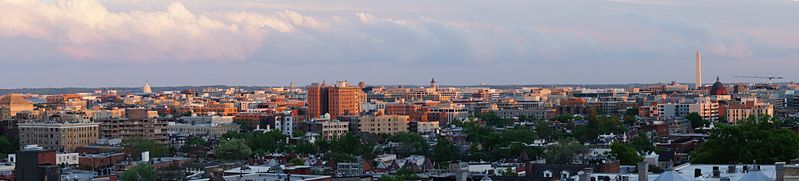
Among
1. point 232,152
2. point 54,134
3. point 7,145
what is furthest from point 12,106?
point 232,152

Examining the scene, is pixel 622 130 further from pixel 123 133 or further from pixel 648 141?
pixel 123 133

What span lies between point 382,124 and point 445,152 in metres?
61.8

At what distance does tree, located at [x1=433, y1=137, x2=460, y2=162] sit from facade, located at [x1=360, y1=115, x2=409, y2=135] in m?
54.7

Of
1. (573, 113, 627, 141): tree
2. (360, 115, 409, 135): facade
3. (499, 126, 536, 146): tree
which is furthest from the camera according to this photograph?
(360, 115, 409, 135): facade

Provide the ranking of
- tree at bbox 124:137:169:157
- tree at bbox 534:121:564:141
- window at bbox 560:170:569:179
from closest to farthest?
window at bbox 560:170:569:179 → tree at bbox 124:137:169:157 → tree at bbox 534:121:564:141

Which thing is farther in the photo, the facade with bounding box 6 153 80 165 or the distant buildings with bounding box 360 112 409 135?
the distant buildings with bounding box 360 112 409 135

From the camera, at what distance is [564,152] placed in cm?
8669

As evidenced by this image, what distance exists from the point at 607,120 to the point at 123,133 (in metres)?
45.3

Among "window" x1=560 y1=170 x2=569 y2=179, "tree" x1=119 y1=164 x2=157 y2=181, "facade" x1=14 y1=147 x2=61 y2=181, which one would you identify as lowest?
"tree" x1=119 y1=164 x2=157 y2=181

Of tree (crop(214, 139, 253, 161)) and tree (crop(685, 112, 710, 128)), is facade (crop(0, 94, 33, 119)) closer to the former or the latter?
tree (crop(685, 112, 710, 128))

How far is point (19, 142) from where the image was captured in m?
124

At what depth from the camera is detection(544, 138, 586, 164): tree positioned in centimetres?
8381

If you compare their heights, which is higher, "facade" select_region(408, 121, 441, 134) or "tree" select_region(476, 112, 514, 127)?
"tree" select_region(476, 112, 514, 127)

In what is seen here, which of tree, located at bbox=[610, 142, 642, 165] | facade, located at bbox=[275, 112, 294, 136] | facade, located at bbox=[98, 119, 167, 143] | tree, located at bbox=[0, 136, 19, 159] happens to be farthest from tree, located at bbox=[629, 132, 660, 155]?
facade, located at bbox=[275, 112, 294, 136]
